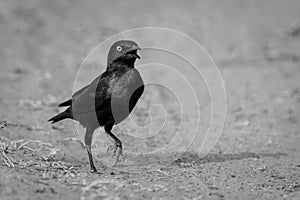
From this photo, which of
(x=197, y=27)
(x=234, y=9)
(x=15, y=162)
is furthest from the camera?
(x=234, y=9)

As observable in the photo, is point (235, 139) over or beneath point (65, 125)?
beneath

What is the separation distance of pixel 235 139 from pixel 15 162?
3794 millimetres

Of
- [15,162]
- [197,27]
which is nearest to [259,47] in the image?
[197,27]

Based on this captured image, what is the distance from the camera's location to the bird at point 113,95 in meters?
6.60

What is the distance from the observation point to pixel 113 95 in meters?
6.58

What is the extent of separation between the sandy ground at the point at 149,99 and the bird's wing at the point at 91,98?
0.71 m

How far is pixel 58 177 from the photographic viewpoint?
19.4 ft

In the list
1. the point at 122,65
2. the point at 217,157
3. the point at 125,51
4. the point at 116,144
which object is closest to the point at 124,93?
the point at 122,65

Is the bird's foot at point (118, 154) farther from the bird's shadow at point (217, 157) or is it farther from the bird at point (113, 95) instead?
the bird's shadow at point (217, 157)

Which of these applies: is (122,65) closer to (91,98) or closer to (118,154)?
(91,98)

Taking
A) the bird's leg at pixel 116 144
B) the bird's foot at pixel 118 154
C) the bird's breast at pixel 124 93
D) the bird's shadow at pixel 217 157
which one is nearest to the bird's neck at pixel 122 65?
the bird's breast at pixel 124 93

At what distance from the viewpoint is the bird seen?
660 cm

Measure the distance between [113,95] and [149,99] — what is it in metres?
4.63

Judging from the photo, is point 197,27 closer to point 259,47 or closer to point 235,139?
point 259,47
